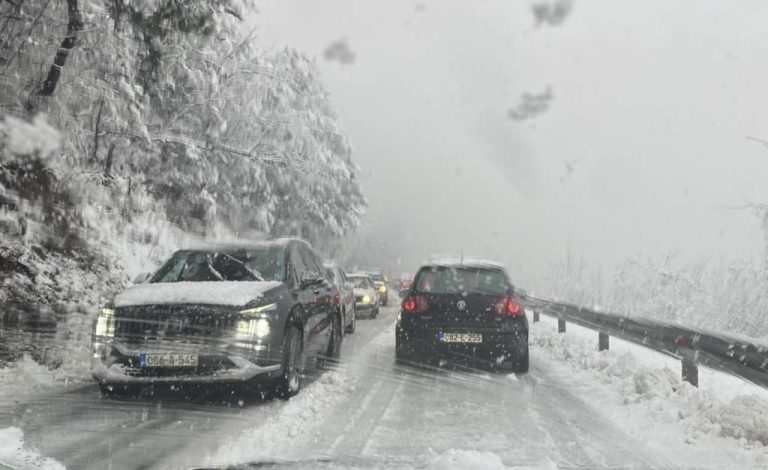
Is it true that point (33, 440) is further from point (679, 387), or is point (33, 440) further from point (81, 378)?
point (679, 387)

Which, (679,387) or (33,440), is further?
(679,387)

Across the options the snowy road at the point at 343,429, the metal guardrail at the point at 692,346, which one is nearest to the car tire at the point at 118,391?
the snowy road at the point at 343,429

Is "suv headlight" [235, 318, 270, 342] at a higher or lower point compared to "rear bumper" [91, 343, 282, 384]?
higher

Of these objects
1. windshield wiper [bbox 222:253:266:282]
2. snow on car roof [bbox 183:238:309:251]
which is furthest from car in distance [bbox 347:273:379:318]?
windshield wiper [bbox 222:253:266:282]

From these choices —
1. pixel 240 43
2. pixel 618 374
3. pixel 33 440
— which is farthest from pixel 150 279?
pixel 240 43

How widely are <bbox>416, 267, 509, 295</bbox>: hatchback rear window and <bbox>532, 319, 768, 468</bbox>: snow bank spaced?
63.1 inches

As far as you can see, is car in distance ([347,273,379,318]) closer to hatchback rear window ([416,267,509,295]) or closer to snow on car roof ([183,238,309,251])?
hatchback rear window ([416,267,509,295])

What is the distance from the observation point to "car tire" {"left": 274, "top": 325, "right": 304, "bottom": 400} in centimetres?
639

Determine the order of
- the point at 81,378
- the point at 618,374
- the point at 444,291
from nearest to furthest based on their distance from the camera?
the point at 81,378
the point at 618,374
the point at 444,291

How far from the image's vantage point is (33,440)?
478 cm

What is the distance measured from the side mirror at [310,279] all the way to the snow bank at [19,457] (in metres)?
3.35

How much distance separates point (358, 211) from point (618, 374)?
93.0ft

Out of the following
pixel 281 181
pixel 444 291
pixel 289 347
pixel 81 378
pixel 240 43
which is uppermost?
pixel 240 43

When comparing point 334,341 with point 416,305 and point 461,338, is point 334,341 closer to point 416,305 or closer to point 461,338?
point 416,305
